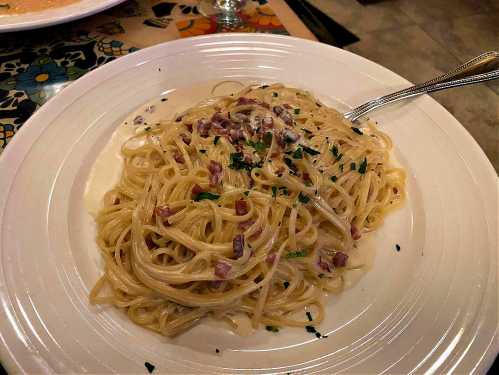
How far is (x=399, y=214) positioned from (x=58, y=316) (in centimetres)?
171

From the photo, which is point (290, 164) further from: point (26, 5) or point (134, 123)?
point (26, 5)

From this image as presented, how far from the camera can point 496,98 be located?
4371 mm

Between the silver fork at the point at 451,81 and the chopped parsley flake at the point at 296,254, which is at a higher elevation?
the silver fork at the point at 451,81

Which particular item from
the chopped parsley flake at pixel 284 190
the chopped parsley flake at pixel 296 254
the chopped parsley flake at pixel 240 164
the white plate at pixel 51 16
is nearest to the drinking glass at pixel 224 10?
the white plate at pixel 51 16

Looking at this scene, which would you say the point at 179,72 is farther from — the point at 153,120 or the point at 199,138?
the point at 199,138

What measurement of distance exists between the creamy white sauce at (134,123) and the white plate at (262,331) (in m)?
0.05

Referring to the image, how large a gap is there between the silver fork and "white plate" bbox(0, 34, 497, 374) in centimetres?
7

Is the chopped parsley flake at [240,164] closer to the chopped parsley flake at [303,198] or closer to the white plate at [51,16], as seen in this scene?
Answer: the chopped parsley flake at [303,198]

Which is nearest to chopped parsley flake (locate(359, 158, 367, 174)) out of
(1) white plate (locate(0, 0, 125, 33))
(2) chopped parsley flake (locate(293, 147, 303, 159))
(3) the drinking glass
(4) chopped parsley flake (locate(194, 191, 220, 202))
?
(2) chopped parsley flake (locate(293, 147, 303, 159))

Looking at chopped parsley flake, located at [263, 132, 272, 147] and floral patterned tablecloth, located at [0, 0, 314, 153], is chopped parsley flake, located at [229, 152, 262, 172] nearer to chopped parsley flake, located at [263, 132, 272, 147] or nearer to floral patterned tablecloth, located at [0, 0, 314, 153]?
chopped parsley flake, located at [263, 132, 272, 147]

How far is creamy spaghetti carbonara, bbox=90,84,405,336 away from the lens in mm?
1849

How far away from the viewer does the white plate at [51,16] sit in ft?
8.46

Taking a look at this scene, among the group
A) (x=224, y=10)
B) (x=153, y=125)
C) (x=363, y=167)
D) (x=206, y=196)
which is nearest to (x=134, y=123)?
(x=153, y=125)

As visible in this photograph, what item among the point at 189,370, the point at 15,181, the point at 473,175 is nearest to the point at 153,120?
the point at 15,181
